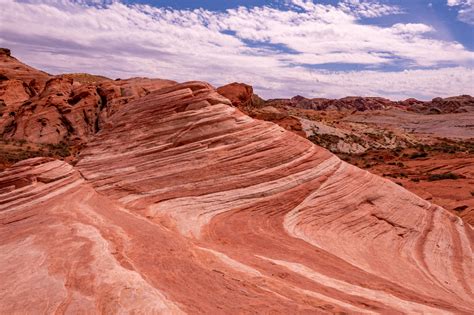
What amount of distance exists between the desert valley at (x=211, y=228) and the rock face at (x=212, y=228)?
0.11 feet

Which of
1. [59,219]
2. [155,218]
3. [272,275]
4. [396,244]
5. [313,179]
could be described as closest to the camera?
[272,275]

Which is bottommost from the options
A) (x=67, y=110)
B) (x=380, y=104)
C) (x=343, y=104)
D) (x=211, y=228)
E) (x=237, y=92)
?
(x=343, y=104)

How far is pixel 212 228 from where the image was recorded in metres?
9.32

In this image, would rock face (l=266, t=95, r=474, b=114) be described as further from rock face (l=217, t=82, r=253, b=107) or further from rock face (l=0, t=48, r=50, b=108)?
rock face (l=217, t=82, r=253, b=107)

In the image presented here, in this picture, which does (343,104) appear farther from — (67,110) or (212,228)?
(212,228)

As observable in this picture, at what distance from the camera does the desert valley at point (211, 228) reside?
19.4 ft

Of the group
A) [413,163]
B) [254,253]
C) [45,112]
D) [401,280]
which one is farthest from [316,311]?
[45,112]

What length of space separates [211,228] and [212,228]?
0.02 m

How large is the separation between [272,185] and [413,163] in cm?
3044

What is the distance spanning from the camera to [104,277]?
591 centimetres

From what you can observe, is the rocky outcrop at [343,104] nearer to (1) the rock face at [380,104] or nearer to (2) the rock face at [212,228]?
(1) the rock face at [380,104]

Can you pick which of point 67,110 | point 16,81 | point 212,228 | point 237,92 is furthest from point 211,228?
point 16,81

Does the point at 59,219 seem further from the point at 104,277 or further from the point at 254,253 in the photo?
the point at 254,253

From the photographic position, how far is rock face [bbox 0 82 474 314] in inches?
234
